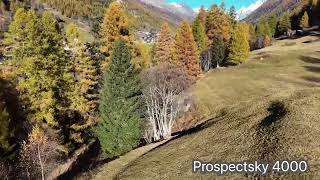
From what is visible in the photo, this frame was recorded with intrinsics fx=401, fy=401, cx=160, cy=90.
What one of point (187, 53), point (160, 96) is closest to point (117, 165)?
point (160, 96)

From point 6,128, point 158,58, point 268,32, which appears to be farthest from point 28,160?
point 268,32

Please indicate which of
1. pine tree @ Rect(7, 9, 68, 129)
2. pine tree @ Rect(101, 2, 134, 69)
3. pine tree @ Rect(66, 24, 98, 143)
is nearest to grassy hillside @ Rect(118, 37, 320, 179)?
pine tree @ Rect(7, 9, 68, 129)

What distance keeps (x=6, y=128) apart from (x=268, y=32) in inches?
5651

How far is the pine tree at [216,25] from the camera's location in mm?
98750

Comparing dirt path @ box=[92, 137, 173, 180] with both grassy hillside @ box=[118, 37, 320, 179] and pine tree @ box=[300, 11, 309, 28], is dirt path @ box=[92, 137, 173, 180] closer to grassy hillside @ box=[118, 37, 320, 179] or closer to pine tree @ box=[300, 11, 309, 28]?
grassy hillside @ box=[118, 37, 320, 179]

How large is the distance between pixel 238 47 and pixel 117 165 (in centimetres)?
6633

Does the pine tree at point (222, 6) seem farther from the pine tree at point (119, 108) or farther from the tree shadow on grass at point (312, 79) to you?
the pine tree at point (119, 108)

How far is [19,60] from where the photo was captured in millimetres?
42156

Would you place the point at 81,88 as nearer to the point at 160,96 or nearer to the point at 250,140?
the point at 160,96

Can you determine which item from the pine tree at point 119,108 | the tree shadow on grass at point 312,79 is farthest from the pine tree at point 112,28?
the tree shadow on grass at point 312,79

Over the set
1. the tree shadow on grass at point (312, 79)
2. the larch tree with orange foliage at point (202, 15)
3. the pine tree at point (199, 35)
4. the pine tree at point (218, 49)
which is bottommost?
the tree shadow on grass at point (312, 79)

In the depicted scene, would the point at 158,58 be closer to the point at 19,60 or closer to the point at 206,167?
the point at 19,60

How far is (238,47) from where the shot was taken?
314 ft

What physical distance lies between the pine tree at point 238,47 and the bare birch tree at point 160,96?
49.6 m
